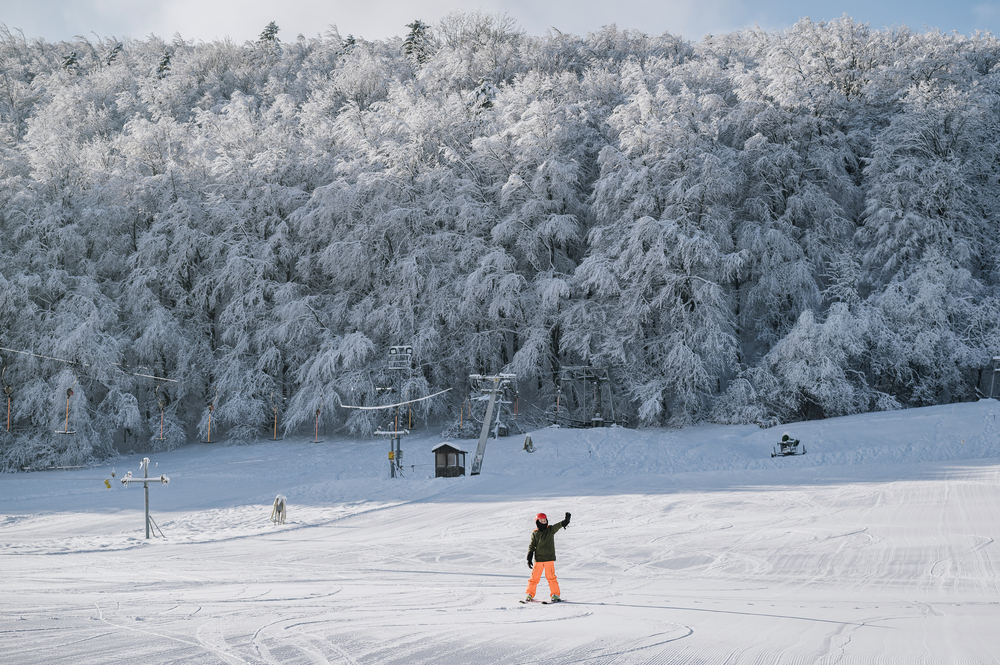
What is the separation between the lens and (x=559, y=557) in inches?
488

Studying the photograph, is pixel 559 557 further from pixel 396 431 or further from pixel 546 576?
pixel 396 431

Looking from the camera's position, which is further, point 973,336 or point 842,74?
point 842,74

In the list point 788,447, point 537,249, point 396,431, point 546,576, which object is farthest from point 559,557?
point 537,249

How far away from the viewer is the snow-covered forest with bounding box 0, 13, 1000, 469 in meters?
31.4

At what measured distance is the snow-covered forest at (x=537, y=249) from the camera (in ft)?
103

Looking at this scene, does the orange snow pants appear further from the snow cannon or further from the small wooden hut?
the snow cannon

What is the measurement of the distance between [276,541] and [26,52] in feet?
245

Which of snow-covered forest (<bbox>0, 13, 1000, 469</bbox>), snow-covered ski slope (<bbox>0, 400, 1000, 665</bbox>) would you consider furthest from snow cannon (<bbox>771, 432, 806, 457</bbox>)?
snow-covered forest (<bbox>0, 13, 1000, 469</bbox>)

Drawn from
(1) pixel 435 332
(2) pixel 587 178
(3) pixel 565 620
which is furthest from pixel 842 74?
(3) pixel 565 620

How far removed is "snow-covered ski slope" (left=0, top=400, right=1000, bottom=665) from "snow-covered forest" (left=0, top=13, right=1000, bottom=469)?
3.93 m

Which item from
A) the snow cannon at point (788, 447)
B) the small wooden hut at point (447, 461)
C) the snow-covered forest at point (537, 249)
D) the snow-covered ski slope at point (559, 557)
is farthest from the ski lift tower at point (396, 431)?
the snow cannon at point (788, 447)

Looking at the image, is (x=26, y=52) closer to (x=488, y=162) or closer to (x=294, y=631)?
(x=488, y=162)

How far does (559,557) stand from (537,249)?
24.4 meters

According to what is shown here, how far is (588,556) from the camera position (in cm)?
1234
